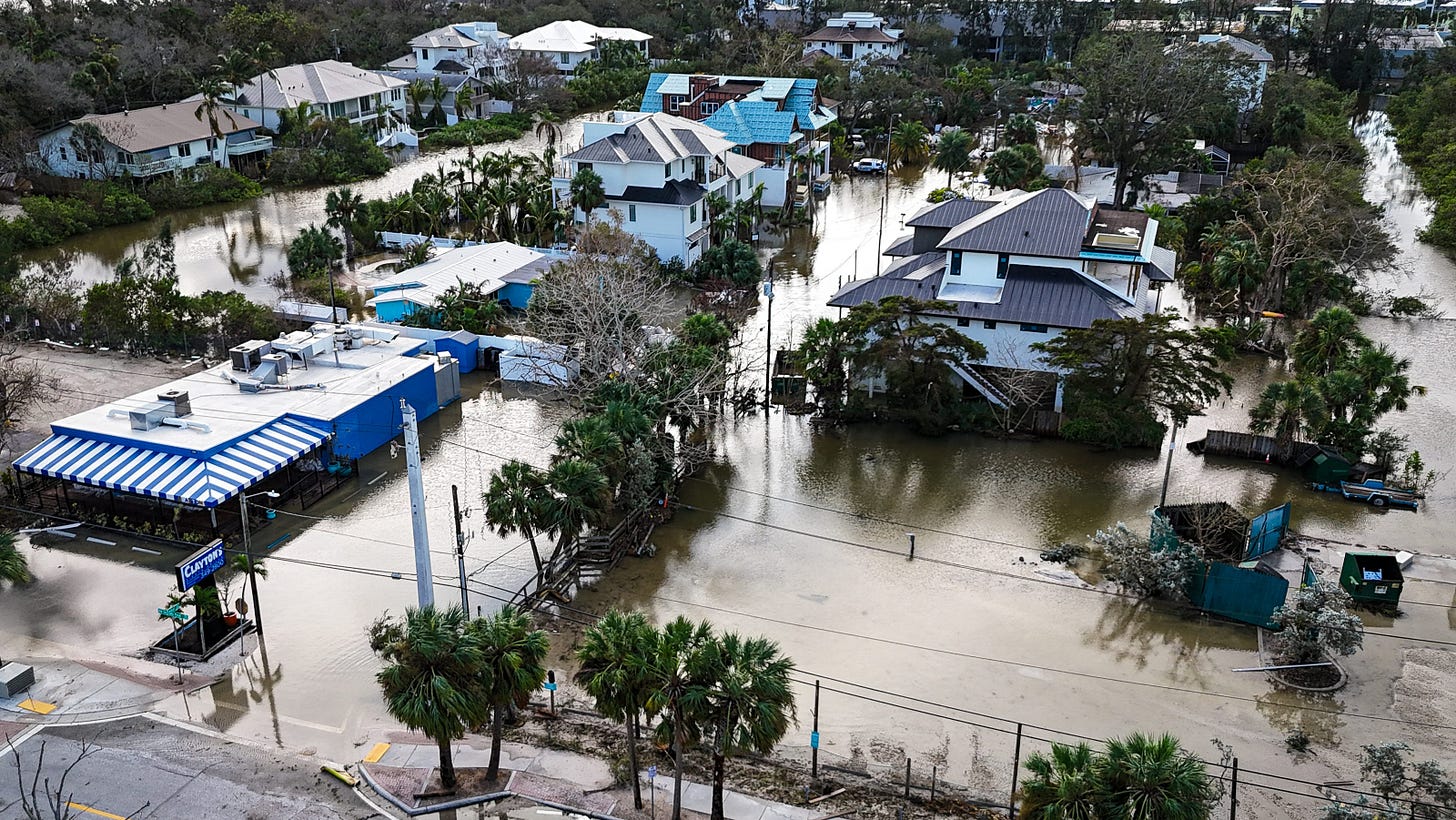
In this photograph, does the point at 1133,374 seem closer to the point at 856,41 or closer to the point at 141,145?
the point at 141,145

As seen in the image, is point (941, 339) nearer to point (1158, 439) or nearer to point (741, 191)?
point (1158, 439)

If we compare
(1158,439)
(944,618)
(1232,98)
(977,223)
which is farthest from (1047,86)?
(944,618)

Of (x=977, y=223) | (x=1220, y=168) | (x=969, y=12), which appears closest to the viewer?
(x=977, y=223)

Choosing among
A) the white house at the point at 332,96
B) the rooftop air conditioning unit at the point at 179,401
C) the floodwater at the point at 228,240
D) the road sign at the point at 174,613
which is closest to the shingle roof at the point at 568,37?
the white house at the point at 332,96

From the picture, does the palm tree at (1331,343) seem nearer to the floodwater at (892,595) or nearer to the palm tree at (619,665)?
the floodwater at (892,595)

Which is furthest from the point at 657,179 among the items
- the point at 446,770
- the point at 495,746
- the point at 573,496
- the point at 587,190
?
the point at 446,770

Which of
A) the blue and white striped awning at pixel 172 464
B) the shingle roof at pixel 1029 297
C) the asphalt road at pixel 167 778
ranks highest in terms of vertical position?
the shingle roof at pixel 1029 297
